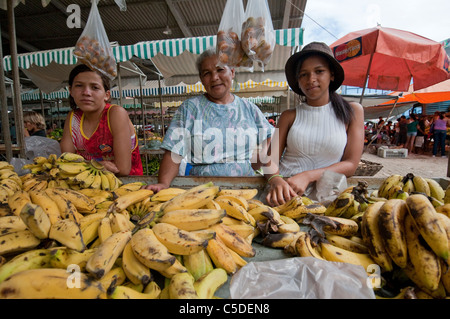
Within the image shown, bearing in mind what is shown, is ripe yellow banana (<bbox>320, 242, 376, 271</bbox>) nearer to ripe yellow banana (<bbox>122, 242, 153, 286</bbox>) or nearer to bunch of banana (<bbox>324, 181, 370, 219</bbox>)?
bunch of banana (<bbox>324, 181, 370, 219</bbox>)

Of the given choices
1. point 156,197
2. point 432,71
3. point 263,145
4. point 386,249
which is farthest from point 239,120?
point 432,71

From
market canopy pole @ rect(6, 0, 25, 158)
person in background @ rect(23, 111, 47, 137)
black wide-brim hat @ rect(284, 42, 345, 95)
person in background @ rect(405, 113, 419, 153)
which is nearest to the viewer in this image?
black wide-brim hat @ rect(284, 42, 345, 95)

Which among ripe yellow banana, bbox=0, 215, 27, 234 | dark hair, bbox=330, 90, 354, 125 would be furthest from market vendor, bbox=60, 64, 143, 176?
dark hair, bbox=330, 90, 354, 125

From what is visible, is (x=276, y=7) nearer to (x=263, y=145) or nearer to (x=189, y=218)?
(x=263, y=145)

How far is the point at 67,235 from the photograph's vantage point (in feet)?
2.78

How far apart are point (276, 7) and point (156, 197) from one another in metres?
8.18

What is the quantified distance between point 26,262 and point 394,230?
128 centimetres

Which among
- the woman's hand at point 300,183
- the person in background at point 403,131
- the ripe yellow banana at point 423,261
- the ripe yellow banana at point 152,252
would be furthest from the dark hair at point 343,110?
the person in background at point 403,131

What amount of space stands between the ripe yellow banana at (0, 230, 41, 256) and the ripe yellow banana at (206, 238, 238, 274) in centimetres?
66

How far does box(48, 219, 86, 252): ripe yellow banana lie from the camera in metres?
0.84

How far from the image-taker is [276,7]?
748cm

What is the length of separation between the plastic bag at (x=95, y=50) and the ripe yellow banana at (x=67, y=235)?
2074mm

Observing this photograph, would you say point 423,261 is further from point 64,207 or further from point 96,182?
point 96,182

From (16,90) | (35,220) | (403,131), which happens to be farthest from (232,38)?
(403,131)
